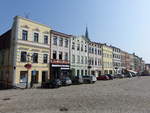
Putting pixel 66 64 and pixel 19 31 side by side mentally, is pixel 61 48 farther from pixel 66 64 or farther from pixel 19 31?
pixel 19 31

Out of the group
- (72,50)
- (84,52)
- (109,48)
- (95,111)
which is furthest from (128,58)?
(95,111)

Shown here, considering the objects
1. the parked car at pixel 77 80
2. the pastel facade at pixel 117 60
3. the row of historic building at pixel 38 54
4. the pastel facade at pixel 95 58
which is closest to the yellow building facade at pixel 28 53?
the row of historic building at pixel 38 54

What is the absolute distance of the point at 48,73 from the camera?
1292 inches

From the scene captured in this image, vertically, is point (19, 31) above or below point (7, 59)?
above

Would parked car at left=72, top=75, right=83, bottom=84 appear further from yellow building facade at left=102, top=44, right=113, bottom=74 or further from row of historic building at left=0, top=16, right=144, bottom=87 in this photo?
yellow building facade at left=102, top=44, right=113, bottom=74

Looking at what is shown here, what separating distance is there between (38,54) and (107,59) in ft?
114

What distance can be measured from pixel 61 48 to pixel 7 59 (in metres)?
12.3

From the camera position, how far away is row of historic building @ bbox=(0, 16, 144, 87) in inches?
1078

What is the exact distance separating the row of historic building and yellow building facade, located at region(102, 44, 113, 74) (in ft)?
33.3

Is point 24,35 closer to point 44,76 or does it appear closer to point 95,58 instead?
point 44,76

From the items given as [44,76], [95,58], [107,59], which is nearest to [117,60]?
[107,59]

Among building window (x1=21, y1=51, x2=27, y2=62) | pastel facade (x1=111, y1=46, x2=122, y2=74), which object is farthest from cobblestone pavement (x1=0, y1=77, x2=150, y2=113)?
pastel facade (x1=111, y1=46, x2=122, y2=74)

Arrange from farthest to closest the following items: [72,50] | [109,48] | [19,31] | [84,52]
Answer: [109,48] < [84,52] < [72,50] < [19,31]

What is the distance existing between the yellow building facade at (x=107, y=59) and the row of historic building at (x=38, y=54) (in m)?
10.2
